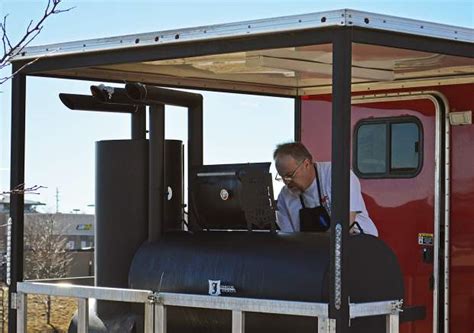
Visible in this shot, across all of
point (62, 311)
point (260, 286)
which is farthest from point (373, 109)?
point (62, 311)

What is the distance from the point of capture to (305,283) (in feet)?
14.4

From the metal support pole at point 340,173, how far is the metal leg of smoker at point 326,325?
0.02 m

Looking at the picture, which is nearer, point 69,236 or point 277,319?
point 277,319

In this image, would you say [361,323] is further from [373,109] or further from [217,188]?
[373,109]

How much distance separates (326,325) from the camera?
411 cm

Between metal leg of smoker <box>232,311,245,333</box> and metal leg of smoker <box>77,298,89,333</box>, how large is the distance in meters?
0.88

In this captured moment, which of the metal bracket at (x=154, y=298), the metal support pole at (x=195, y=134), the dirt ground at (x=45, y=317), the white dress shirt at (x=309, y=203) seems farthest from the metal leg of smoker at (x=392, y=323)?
the dirt ground at (x=45, y=317)

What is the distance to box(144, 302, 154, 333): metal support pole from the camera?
470 centimetres

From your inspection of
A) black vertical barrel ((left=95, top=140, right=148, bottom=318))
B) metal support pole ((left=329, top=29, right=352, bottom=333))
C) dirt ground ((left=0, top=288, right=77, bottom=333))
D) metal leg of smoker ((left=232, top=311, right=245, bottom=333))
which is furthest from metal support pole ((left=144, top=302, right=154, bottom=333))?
dirt ground ((left=0, top=288, right=77, bottom=333))

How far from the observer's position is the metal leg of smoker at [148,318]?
15.4 feet

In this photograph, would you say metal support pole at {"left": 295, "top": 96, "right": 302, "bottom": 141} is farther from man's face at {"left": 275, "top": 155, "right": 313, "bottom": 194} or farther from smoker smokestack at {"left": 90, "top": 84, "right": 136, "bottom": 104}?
smoker smokestack at {"left": 90, "top": 84, "right": 136, "bottom": 104}

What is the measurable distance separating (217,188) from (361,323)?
110 centimetres

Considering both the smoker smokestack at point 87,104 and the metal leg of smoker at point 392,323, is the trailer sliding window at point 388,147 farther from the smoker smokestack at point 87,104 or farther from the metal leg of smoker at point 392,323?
the metal leg of smoker at point 392,323

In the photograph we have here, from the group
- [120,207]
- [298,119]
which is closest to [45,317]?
[298,119]
